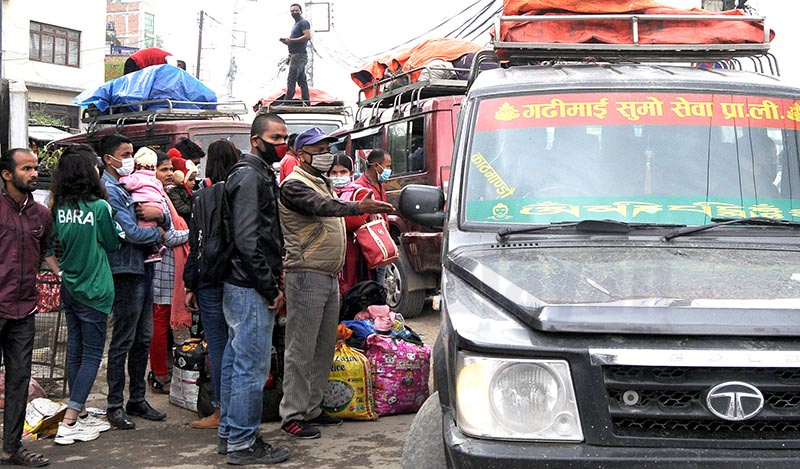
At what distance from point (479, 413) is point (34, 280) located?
11.7 ft

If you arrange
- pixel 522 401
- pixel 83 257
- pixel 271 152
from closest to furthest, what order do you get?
pixel 522 401, pixel 271 152, pixel 83 257

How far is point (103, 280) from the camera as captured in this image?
18.3 feet

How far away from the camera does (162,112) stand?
12.8 metres

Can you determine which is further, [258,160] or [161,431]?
[161,431]

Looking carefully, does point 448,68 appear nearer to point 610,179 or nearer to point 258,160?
point 258,160

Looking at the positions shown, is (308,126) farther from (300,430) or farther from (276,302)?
(276,302)

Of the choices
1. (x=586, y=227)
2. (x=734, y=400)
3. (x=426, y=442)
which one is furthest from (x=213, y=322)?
(x=734, y=400)

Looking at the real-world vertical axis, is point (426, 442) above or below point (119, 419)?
above

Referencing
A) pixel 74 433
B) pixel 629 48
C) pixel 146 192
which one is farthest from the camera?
pixel 146 192

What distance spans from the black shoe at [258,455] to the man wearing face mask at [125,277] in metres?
1.17

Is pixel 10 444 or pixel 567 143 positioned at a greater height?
pixel 567 143

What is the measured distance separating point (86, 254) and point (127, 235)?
318 millimetres

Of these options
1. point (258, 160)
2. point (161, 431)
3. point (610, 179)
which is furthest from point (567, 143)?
point (161, 431)

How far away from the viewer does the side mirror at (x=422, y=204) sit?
4035 millimetres
